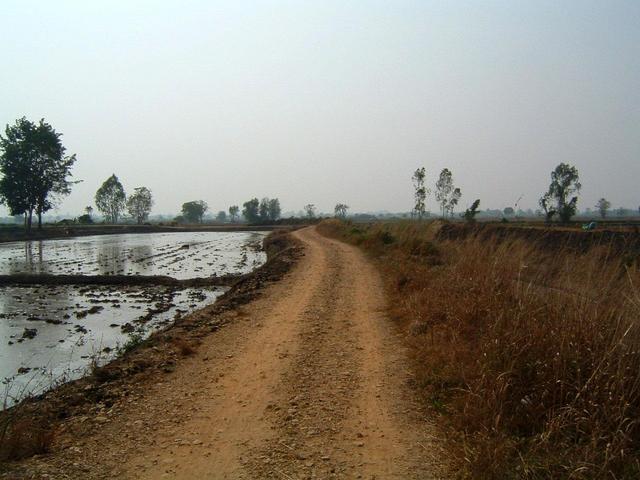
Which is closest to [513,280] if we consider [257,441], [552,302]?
[552,302]

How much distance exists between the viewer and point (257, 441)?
14.8 feet

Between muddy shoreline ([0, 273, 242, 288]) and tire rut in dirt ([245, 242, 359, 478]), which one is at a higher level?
tire rut in dirt ([245, 242, 359, 478])

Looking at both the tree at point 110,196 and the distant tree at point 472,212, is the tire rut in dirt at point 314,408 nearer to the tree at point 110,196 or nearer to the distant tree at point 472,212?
the distant tree at point 472,212

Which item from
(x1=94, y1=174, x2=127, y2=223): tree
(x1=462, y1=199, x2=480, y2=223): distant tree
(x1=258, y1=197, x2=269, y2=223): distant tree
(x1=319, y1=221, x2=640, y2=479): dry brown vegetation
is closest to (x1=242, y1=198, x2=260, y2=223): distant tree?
(x1=258, y1=197, x2=269, y2=223): distant tree

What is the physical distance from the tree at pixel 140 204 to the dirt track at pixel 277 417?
328ft

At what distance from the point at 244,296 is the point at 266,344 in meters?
4.91

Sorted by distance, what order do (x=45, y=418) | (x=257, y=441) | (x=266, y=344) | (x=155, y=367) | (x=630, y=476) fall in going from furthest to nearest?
1. (x=266, y=344)
2. (x=155, y=367)
3. (x=45, y=418)
4. (x=257, y=441)
5. (x=630, y=476)

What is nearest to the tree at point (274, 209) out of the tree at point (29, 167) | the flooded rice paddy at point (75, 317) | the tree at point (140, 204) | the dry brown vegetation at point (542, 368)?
the tree at point (140, 204)

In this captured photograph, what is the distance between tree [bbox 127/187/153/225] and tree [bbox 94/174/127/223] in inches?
112

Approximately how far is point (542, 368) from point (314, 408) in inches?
95.9

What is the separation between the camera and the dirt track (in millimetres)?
4082

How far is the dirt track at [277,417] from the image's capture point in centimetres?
408

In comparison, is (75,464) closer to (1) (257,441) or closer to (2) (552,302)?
(1) (257,441)

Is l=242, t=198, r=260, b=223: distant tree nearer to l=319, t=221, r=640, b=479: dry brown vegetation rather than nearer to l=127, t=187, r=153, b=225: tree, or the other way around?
l=127, t=187, r=153, b=225: tree
